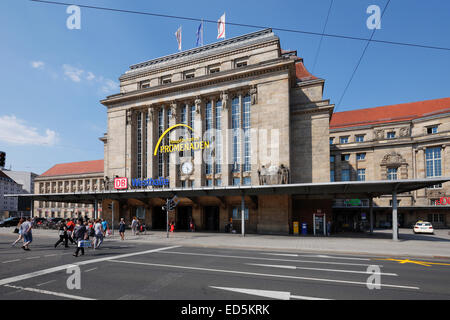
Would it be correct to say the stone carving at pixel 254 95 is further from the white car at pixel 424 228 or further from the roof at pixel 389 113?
the roof at pixel 389 113

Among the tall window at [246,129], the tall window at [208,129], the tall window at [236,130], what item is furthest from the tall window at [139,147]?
the tall window at [246,129]

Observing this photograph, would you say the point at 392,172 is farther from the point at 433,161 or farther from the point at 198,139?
the point at 198,139

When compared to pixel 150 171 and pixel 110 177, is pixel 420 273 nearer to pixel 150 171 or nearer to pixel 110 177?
pixel 150 171

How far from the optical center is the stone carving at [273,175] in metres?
28.0

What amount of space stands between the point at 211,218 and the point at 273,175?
398 inches

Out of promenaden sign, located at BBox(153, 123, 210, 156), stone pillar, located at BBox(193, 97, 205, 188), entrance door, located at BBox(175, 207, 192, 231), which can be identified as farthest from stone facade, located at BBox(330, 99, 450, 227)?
entrance door, located at BBox(175, 207, 192, 231)

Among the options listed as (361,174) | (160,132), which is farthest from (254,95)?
(361,174)

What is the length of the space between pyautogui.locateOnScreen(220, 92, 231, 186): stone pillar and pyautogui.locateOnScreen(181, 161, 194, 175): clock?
461cm

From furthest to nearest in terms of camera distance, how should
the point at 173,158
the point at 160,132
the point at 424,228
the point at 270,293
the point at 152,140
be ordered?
1. the point at 160,132
2. the point at 152,140
3. the point at 173,158
4. the point at 424,228
5. the point at 270,293

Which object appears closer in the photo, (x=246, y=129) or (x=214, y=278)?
(x=214, y=278)

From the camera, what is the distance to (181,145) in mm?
34312

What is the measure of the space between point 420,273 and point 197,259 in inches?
355

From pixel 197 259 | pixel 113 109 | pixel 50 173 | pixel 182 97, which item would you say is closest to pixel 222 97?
pixel 182 97

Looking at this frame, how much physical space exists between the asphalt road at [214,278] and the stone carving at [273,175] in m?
15.7
